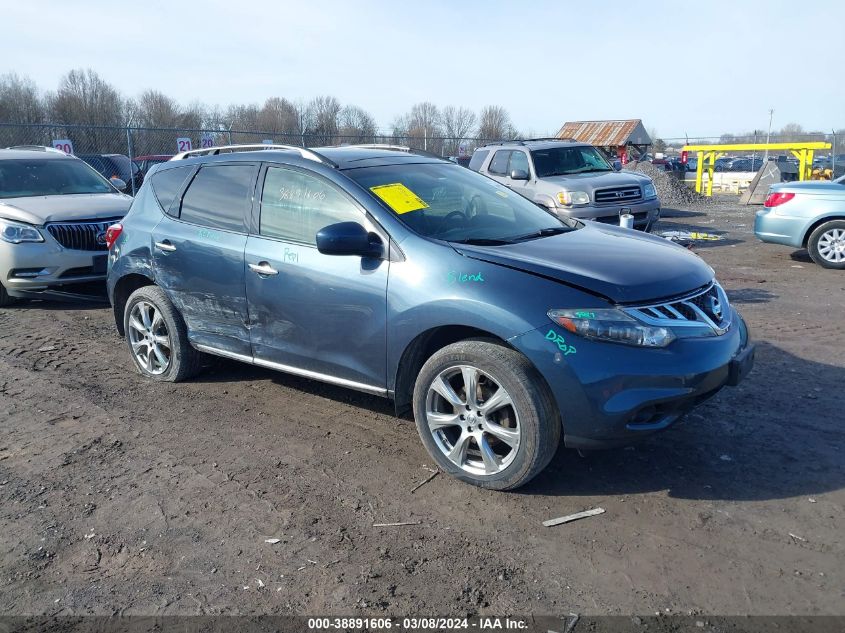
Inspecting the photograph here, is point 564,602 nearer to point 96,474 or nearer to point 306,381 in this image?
point 96,474

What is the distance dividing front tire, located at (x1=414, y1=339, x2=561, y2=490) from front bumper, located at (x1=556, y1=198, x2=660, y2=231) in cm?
786

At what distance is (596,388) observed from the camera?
136 inches

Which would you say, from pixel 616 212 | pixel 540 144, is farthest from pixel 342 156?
pixel 540 144

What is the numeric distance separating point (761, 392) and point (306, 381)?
3.36 metres

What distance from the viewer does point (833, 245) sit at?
33.6 ft

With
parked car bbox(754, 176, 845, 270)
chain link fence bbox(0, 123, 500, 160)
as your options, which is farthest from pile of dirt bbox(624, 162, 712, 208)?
parked car bbox(754, 176, 845, 270)

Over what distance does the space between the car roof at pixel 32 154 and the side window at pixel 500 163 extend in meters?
7.12

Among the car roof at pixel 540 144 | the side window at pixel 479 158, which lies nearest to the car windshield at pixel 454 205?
the car roof at pixel 540 144

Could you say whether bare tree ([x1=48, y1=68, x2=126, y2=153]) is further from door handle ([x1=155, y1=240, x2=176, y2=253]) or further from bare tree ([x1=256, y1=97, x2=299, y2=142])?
door handle ([x1=155, y1=240, x2=176, y2=253])

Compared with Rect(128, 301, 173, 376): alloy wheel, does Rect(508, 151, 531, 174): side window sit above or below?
above

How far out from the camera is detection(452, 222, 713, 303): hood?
3.66m

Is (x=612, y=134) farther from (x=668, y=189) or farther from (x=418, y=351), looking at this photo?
(x=418, y=351)

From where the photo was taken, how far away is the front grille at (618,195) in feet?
38.9

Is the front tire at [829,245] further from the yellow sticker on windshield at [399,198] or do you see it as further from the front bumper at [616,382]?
the yellow sticker on windshield at [399,198]
